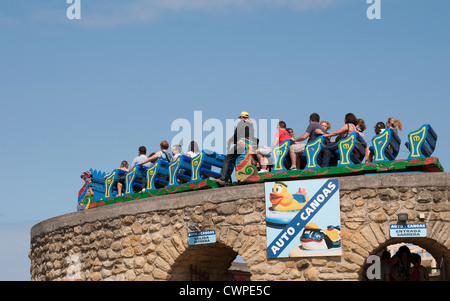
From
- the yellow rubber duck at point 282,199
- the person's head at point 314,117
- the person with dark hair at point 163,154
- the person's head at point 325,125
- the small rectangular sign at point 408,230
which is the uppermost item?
the person's head at point 314,117

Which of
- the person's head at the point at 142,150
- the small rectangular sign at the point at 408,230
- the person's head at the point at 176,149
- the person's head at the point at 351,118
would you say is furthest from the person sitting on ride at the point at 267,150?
the person's head at the point at 142,150

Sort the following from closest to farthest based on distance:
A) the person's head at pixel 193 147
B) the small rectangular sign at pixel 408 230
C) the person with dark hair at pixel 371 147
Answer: the small rectangular sign at pixel 408 230 < the person with dark hair at pixel 371 147 < the person's head at pixel 193 147

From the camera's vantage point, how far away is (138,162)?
18.8 metres

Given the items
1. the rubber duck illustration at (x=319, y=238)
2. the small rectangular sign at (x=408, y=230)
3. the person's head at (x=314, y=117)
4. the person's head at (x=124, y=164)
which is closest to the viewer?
the small rectangular sign at (x=408, y=230)

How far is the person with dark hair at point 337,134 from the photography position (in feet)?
53.0

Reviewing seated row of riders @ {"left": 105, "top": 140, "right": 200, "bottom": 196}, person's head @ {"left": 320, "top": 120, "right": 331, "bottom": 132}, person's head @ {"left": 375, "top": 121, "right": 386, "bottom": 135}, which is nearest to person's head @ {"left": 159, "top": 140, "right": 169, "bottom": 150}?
seated row of riders @ {"left": 105, "top": 140, "right": 200, "bottom": 196}

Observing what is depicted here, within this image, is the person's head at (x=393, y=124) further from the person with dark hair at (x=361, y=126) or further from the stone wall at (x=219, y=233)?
the stone wall at (x=219, y=233)

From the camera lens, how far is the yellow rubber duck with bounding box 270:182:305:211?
15773 mm

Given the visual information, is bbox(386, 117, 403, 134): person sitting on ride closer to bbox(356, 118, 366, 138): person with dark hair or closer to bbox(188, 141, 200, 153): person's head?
bbox(356, 118, 366, 138): person with dark hair

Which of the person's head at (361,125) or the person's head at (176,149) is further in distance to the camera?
the person's head at (176,149)

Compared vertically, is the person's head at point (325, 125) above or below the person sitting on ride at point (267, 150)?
above

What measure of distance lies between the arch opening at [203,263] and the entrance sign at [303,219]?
1.56 metres

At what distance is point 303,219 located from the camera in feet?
51.4

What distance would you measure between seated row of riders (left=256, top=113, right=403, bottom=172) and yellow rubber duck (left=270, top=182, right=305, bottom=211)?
2.34 ft
